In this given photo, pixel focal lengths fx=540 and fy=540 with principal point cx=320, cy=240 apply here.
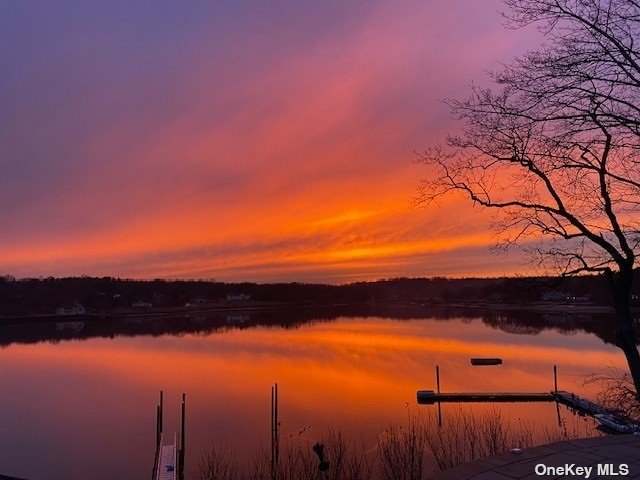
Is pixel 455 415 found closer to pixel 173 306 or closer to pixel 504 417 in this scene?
pixel 504 417

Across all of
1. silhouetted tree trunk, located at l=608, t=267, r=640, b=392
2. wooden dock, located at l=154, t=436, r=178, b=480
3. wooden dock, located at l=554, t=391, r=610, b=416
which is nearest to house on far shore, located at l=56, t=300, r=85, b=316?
wooden dock, located at l=154, t=436, r=178, b=480

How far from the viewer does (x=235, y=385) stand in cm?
3553

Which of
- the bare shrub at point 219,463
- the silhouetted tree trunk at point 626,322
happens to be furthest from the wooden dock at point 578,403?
the silhouetted tree trunk at point 626,322

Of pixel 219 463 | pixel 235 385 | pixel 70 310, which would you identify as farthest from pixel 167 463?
pixel 70 310

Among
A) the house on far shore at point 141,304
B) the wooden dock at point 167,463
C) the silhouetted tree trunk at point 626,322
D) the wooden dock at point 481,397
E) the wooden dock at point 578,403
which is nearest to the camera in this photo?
the silhouetted tree trunk at point 626,322

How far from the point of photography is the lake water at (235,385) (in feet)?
73.0

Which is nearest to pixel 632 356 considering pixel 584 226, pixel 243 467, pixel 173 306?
pixel 584 226

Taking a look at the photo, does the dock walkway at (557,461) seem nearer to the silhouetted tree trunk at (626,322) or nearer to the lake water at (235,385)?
the silhouetted tree trunk at (626,322)

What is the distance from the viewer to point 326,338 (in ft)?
223

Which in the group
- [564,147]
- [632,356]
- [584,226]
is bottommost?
[632,356]

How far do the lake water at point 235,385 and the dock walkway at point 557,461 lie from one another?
14.5 m

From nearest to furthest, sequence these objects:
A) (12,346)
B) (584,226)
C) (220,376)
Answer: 1. (584,226)
2. (220,376)
3. (12,346)

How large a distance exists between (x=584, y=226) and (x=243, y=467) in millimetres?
13876

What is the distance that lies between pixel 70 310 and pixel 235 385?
122418 mm
